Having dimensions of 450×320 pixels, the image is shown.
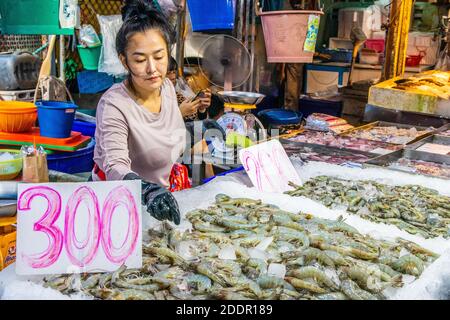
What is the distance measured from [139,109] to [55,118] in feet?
3.84

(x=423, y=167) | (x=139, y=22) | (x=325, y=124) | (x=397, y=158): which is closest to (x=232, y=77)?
(x=325, y=124)

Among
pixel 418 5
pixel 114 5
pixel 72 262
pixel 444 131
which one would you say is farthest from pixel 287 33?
pixel 418 5

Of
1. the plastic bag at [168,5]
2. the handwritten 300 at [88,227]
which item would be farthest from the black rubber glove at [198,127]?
the plastic bag at [168,5]

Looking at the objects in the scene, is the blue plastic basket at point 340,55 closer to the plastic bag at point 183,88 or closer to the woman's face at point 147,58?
the plastic bag at point 183,88

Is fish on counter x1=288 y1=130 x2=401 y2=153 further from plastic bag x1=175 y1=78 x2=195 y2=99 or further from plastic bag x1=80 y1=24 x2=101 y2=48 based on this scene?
plastic bag x1=80 y1=24 x2=101 y2=48

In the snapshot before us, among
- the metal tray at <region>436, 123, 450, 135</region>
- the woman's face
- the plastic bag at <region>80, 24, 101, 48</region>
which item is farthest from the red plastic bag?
the plastic bag at <region>80, 24, 101, 48</region>

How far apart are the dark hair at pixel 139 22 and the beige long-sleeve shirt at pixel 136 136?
28cm

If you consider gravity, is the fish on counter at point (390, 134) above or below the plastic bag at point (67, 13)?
below

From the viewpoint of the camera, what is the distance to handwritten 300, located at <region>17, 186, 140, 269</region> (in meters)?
1.61

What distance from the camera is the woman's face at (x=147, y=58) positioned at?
2.31m

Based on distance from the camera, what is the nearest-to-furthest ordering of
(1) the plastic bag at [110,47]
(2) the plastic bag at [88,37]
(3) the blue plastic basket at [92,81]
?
(1) the plastic bag at [110,47], (2) the plastic bag at [88,37], (3) the blue plastic basket at [92,81]

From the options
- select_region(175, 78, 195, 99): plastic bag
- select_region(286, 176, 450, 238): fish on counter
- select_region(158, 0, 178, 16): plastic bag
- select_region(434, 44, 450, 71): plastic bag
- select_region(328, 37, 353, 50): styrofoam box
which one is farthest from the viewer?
select_region(328, 37, 353, 50): styrofoam box

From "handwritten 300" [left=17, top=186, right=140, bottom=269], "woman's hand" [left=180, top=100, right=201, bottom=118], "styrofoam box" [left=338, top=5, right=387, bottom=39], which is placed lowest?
"handwritten 300" [left=17, top=186, right=140, bottom=269]

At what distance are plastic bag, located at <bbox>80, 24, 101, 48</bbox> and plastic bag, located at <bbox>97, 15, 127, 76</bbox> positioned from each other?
7.3 inches
